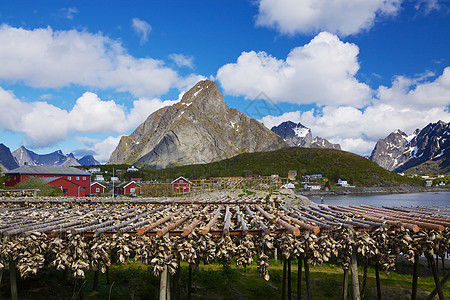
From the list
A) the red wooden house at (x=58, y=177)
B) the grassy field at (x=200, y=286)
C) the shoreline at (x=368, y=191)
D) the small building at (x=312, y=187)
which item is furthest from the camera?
the small building at (x=312, y=187)

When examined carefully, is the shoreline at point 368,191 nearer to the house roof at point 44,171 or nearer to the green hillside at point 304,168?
the green hillside at point 304,168

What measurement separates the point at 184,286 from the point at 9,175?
62.1 m

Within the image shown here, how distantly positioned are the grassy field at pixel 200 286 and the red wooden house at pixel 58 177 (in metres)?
48.4

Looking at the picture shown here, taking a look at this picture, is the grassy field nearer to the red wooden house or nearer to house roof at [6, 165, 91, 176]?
the red wooden house

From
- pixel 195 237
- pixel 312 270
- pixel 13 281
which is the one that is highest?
pixel 195 237

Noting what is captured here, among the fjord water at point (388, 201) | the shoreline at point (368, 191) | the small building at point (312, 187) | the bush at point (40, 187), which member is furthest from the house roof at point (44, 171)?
the small building at point (312, 187)

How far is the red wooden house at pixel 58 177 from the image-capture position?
5762 cm

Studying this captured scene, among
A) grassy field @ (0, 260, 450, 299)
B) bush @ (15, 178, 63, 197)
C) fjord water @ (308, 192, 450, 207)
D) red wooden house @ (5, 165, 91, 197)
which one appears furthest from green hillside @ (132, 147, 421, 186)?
grassy field @ (0, 260, 450, 299)

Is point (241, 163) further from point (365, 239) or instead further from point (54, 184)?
point (365, 239)

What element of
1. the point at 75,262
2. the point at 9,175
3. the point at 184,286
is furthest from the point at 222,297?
the point at 9,175

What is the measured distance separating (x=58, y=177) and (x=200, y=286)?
62397mm

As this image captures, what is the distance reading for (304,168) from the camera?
16825cm

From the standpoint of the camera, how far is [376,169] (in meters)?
171

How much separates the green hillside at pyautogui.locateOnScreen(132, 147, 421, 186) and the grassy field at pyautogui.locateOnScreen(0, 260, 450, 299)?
133 m
